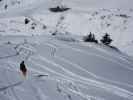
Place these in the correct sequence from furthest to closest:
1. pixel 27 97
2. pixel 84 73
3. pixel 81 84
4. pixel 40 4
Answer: pixel 40 4 < pixel 84 73 < pixel 81 84 < pixel 27 97

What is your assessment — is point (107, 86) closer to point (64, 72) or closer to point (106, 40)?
point (64, 72)

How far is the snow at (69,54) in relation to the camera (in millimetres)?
8078

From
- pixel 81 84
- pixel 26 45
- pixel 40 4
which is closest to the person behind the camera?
pixel 81 84

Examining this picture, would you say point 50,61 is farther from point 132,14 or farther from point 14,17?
point 14,17

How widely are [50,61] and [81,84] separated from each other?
2876 mm

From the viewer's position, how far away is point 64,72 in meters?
9.73

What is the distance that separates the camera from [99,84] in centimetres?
875

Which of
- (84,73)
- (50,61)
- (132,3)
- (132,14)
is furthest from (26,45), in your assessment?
(132,3)

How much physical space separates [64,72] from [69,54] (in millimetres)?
2287

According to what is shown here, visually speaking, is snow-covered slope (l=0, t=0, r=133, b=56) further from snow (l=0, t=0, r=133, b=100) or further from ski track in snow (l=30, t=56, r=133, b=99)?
ski track in snow (l=30, t=56, r=133, b=99)

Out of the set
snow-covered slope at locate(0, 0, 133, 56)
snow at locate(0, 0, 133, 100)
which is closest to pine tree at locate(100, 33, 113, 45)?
snow-covered slope at locate(0, 0, 133, 56)

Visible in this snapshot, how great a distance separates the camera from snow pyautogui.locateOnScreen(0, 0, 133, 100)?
8.08m

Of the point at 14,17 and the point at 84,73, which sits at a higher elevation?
the point at 14,17

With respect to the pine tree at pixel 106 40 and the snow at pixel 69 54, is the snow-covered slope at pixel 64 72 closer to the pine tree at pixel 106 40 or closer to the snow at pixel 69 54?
the snow at pixel 69 54
